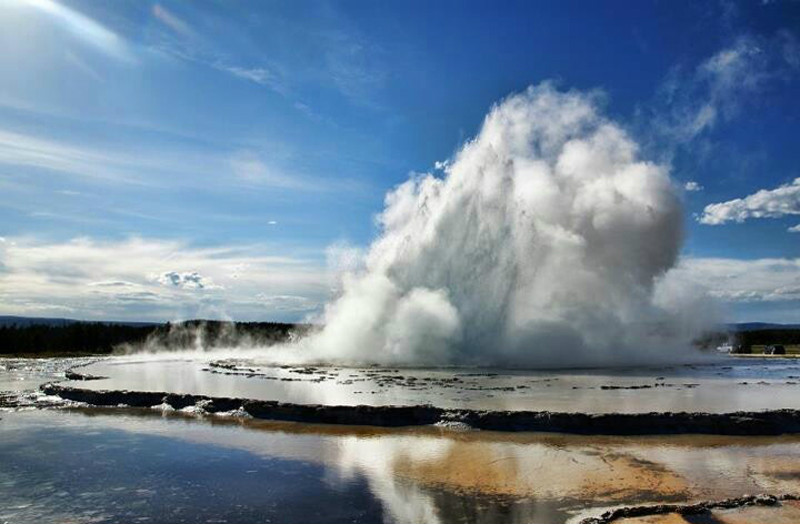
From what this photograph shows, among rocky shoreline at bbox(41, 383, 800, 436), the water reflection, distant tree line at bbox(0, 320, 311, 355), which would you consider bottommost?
the water reflection

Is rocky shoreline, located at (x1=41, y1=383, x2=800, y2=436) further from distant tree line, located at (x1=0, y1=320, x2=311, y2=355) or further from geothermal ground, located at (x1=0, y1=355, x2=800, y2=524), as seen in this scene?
distant tree line, located at (x1=0, y1=320, x2=311, y2=355)

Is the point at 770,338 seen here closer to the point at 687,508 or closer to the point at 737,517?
the point at 737,517

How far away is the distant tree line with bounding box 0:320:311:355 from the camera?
5875 centimetres

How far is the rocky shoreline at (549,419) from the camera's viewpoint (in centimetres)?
1480

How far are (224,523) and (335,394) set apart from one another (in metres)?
12.3

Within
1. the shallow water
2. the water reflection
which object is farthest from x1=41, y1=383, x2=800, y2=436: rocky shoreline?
the shallow water

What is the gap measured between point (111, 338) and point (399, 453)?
196ft

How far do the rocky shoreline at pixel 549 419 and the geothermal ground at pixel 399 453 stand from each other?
0.12ft

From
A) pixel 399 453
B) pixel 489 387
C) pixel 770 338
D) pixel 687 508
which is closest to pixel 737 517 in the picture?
pixel 687 508

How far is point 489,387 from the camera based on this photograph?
884 inches

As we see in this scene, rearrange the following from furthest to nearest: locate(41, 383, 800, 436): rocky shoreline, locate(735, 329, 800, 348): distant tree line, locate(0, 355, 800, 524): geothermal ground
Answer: locate(735, 329, 800, 348): distant tree line, locate(41, 383, 800, 436): rocky shoreline, locate(0, 355, 800, 524): geothermal ground

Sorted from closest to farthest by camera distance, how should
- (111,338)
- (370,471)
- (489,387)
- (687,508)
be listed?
(687,508) → (370,471) → (489,387) → (111,338)

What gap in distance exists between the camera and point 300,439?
554 inches

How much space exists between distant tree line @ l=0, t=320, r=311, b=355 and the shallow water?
32.2 meters
